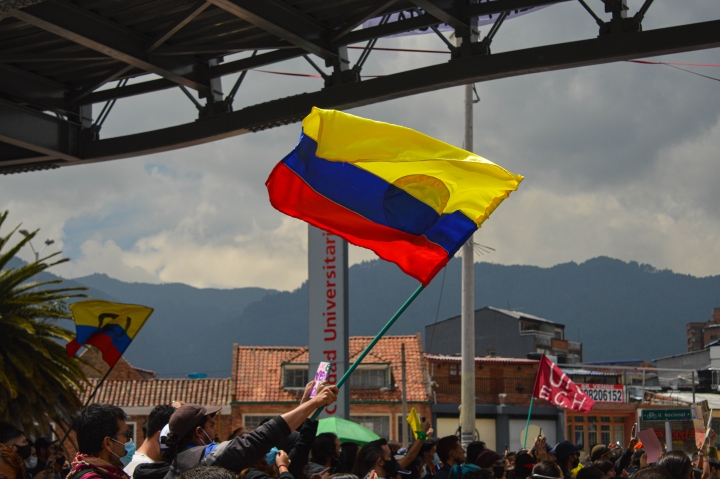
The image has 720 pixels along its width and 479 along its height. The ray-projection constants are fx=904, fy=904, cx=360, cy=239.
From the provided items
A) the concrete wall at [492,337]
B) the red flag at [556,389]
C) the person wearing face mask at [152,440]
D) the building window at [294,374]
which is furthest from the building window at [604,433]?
the person wearing face mask at [152,440]

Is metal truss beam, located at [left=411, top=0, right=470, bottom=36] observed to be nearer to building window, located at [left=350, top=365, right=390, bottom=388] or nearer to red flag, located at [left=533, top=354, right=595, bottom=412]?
red flag, located at [left=533, top=354, right=595, bottom=412]

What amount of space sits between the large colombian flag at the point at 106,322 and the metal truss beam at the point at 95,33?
3725 millimetres

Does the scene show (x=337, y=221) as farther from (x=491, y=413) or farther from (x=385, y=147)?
(x=491, y=413)

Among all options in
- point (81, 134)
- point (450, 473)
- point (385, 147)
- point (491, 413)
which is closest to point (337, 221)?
point (385, 147)

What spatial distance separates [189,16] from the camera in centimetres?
1021

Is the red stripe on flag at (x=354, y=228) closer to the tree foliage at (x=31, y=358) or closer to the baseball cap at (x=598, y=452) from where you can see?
the baseball cap at (x=598, y=452)

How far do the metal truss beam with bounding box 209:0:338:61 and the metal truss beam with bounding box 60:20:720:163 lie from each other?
594mm

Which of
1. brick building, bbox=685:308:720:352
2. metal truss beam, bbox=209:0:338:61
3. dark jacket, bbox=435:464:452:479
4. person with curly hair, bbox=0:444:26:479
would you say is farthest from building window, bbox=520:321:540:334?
person with curly hair, bbox=0:444:26:479

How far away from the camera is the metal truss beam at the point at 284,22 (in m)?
9.91

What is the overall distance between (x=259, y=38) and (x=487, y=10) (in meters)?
2.97

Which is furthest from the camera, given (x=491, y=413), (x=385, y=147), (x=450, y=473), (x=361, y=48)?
(x=491, y=413)

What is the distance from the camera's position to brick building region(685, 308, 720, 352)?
10281 cm

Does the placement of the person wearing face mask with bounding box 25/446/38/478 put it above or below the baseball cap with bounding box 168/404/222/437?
below

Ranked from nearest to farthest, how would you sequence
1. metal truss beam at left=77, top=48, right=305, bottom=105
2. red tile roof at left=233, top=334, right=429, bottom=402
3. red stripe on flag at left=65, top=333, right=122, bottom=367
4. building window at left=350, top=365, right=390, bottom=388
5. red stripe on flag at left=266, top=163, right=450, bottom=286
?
red stripe on flag at left=266, top=163, right=450, bottom=286
metal truss beam at left=77, top=48, right=305, bottom=105
red stripe on flag at left=65, top=333, right=122, bottom=367
red tile roof at left=233, top=334, right=429, bottom=402
building window at left=350, top=365, right=390, bottom=388
